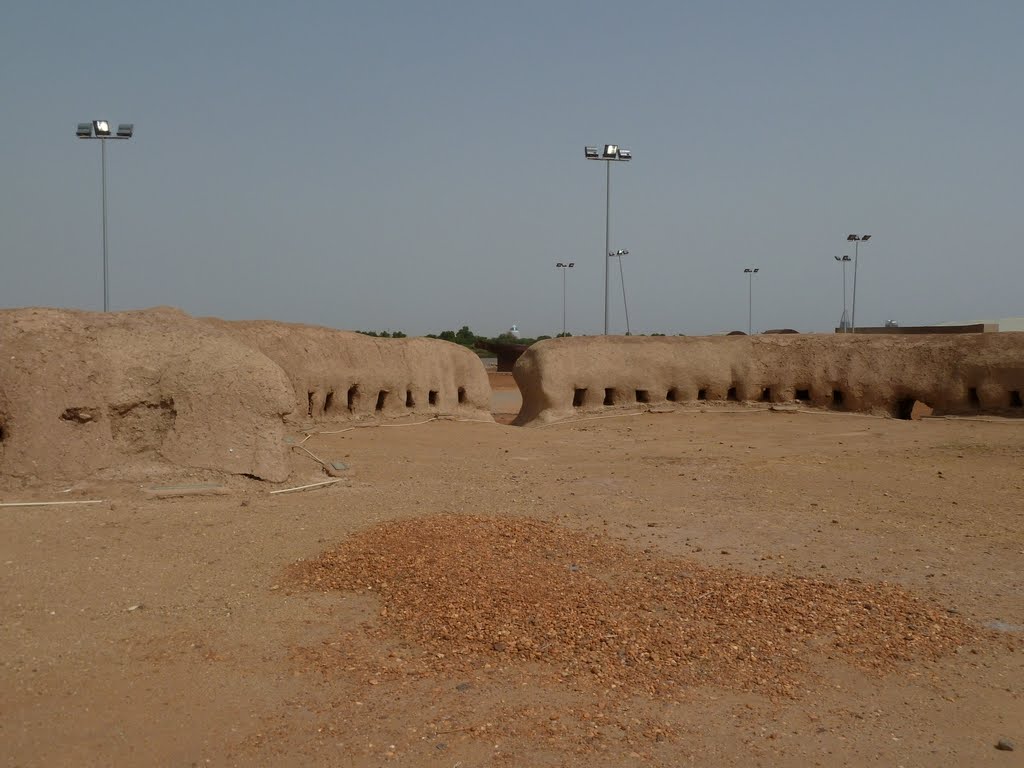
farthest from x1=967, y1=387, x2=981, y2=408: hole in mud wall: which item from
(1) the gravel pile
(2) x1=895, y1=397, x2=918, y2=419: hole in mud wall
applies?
(1) the gravel pile

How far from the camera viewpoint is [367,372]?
1683 centimetres

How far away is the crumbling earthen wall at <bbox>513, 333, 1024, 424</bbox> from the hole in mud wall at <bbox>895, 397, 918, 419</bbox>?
70 mm

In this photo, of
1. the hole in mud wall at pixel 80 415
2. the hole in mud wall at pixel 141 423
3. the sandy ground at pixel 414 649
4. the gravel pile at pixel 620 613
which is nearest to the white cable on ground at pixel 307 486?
the sandy ground at pixel 414 649

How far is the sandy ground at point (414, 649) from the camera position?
4500mm

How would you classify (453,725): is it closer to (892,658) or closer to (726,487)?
(892,658)

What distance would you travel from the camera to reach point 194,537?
26.0ft

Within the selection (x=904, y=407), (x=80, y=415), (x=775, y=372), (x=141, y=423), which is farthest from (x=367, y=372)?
(x=904, y=407)

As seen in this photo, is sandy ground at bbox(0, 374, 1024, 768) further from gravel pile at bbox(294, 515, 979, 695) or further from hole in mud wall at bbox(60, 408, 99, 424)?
hole in mud wall at bbox(60, 408, 99, 424)

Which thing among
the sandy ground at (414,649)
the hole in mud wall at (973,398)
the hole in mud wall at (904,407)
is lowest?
the sandy ground at (414,649)

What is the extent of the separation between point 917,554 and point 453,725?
5439mm

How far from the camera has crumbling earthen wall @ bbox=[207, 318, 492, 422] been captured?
601 inches

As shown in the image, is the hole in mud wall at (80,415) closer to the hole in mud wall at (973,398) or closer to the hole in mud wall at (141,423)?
the hole in mud wall at (141,423)

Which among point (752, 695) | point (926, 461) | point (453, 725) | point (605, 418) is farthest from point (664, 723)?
point (605, 418)

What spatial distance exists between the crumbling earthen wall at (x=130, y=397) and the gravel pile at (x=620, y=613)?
2871mm
